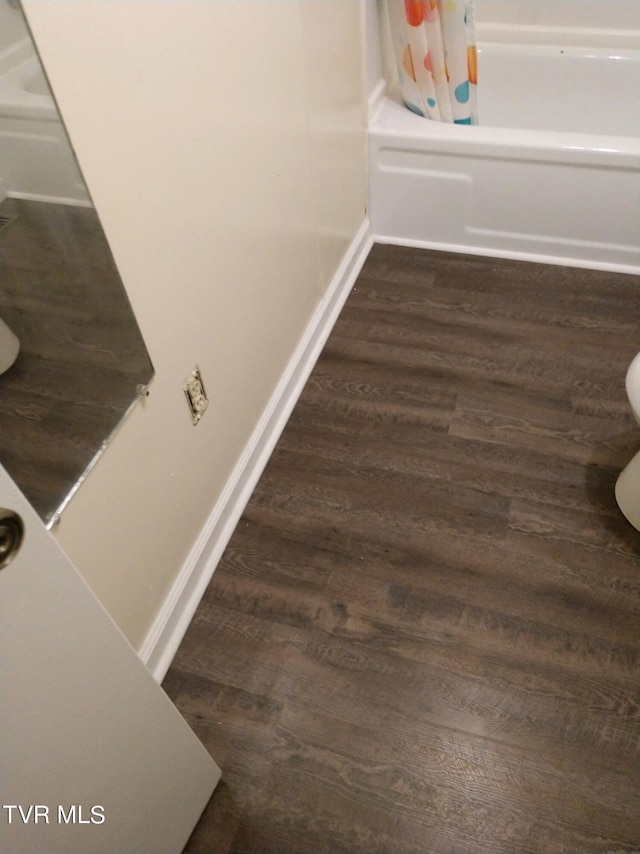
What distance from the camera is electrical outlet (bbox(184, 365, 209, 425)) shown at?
1205 millimetres

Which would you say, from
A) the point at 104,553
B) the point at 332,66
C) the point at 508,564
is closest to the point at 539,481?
the point at 508,564

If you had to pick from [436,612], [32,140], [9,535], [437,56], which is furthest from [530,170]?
[9,535]

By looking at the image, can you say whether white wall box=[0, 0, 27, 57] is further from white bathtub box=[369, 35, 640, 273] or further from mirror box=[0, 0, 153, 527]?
white bathtub box=[369, 35, 640, 273]

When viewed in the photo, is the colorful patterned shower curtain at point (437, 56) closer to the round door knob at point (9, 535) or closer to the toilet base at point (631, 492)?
the toilet base at point (631, 492)

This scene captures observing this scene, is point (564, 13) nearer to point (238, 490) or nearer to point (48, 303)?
point (238, 490)

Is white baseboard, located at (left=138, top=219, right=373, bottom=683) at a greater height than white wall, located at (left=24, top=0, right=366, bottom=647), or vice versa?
white wall, located at (left=24, top=0, right=366, bottom=647)

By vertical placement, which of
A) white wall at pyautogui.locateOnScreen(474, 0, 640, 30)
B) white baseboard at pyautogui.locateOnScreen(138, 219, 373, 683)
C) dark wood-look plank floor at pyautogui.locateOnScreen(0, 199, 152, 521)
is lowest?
white baseboard at pyautogui.locateOnScreen(138, 219, 373, 683)

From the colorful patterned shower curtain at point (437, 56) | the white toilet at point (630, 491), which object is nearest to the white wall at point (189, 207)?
the colorful patterned shower curtain at point (437, 56)

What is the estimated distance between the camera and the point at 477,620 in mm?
1327

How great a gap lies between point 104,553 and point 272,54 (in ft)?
3.36

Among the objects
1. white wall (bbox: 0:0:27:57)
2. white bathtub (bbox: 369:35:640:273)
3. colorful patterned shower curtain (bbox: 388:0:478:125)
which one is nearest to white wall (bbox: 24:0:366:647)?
white wall (bbox: 0:0:27:57)

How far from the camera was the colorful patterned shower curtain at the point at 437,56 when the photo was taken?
5.78 ft

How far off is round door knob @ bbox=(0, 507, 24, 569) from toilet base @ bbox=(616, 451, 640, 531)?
1297mm

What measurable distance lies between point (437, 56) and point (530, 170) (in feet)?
1.40
